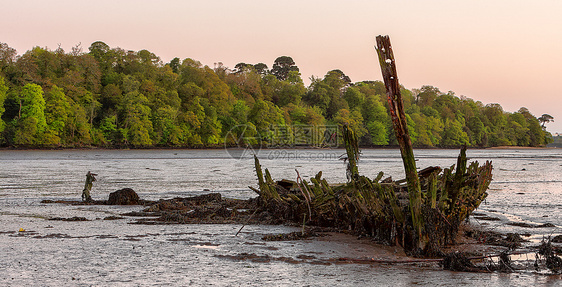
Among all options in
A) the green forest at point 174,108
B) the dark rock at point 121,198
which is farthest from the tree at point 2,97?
the dark rock at point 121,198

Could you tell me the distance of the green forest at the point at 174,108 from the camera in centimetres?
8619

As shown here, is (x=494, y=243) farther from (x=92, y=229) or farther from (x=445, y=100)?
(x=445, y=100)

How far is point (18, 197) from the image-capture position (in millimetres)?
18078

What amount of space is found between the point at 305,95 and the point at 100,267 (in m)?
142

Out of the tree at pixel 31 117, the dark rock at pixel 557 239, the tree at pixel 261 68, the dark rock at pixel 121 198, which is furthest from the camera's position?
the tree at pixel 261 68

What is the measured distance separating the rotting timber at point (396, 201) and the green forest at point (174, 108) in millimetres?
79773

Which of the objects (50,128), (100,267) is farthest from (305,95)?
(100,267)

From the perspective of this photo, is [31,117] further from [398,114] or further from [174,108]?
[398,114]

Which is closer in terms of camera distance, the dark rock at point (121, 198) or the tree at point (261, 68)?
the dark rock at point (121, 198)

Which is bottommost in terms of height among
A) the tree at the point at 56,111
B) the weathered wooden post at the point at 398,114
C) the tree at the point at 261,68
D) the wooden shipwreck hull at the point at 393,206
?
the wooden shipwreck hull at the point at 393,206

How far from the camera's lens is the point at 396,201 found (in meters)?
9.14

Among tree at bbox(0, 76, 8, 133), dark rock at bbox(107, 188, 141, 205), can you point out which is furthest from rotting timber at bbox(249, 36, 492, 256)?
tree at bbox(0, 76, 8, 133)

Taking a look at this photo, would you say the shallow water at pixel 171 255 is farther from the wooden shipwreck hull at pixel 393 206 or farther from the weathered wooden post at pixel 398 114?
the weathered wooden post at pixel 398 114

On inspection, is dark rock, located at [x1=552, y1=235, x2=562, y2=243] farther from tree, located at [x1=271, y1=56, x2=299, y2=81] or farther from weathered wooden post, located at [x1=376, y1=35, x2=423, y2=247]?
tree, located at [x1=271, y1=56, x2=299, y2=81]
